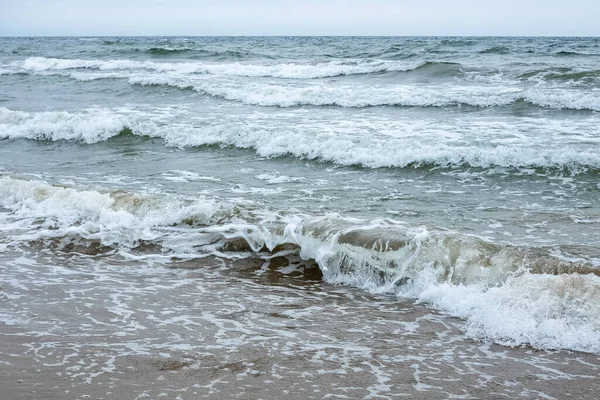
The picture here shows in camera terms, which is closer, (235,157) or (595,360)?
(595,360)

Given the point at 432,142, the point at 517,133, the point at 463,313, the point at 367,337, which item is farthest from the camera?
the point at 517,133

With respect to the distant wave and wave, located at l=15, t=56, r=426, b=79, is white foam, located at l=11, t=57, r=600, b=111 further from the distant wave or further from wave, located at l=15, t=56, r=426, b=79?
the distant wave

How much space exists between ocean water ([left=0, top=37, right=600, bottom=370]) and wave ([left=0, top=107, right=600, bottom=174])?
4 cm

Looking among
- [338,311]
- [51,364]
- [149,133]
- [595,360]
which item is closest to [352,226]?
[338,311]

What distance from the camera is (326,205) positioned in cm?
813

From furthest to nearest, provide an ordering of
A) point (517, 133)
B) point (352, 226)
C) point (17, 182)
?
point (517, 133) < point (17, 182) < point (352, 226)

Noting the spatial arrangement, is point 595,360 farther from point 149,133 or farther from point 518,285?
point 149,133

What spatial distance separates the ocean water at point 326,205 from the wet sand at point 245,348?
0.06m

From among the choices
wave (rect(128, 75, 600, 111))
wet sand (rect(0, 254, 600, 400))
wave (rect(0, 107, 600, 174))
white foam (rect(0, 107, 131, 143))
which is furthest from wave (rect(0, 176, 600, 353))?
wave (rect(128, 75, 600, 111))

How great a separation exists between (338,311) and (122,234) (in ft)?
10.3

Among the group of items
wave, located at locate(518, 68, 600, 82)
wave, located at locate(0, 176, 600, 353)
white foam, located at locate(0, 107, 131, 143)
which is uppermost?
wave, located at locate(518, 68, 600, 82)

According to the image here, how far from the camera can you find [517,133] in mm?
12273

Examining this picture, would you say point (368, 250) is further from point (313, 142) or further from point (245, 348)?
point (313, 142)

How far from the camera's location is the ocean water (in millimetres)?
5238
